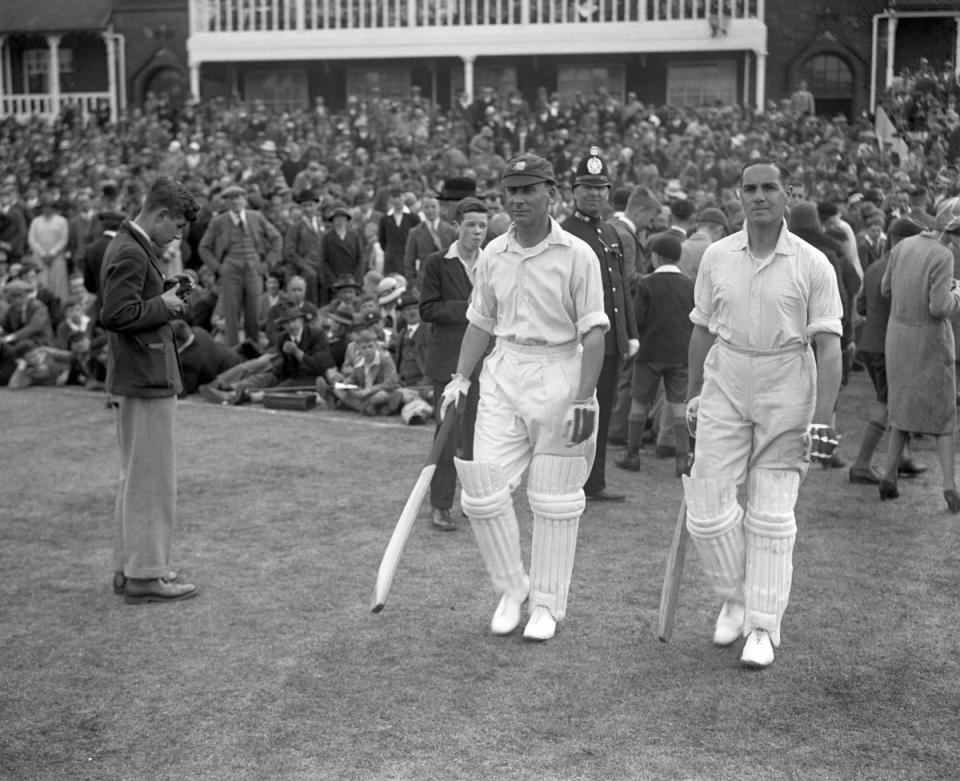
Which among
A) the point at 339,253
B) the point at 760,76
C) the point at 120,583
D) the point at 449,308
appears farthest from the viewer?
the point at 760,76

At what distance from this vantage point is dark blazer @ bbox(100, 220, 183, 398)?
6.71 m

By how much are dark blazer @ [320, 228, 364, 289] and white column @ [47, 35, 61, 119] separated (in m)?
21.6

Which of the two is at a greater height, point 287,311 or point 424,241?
point 424,241

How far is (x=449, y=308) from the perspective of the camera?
840 cm

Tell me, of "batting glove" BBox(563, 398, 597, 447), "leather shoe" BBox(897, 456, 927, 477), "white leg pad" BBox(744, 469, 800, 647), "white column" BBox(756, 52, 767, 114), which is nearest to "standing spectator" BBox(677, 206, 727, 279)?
"leather shoe" BBox(897, 456, 927, 477)

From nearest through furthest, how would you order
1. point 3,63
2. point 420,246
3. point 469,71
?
point 420,246 < point 469,71 < point 3,63

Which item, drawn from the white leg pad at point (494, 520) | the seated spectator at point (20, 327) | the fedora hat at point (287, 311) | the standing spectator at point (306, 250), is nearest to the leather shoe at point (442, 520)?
the white leg pad at point (494, 520)

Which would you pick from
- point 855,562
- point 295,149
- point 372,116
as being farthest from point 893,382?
point 372,116

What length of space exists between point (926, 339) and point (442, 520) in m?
3.19

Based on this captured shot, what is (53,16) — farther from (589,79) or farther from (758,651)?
(758,651)

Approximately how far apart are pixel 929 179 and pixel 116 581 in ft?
51.2

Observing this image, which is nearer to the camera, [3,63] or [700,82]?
[700,82]

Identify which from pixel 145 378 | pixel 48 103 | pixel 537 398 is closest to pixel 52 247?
pixel 145 378

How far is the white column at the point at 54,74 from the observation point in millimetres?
36438
